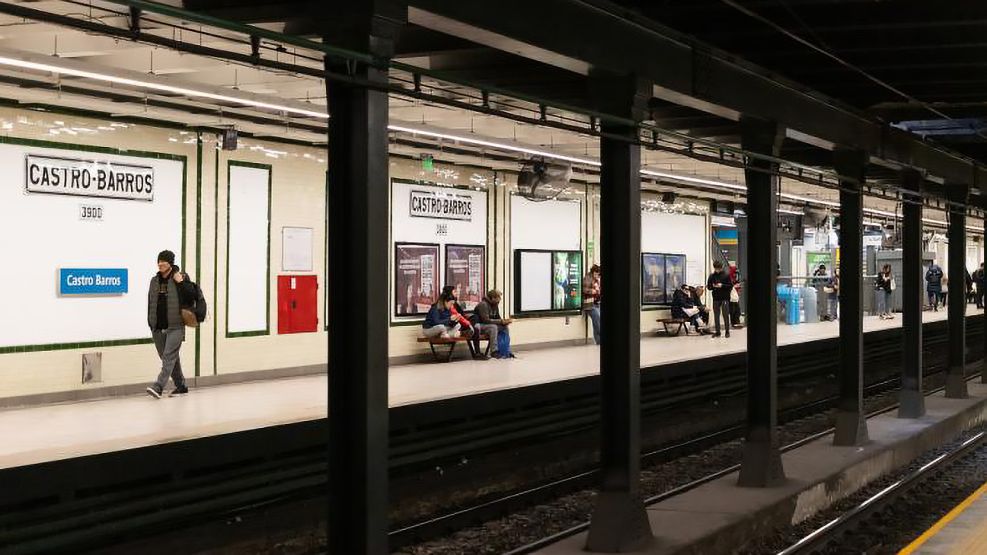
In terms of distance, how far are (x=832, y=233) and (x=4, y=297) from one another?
1016 inches

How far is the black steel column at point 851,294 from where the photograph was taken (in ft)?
38.3

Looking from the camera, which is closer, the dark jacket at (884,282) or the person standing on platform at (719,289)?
the person standing on platform at (719,289)

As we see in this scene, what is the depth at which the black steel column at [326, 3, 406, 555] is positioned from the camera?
197 inches

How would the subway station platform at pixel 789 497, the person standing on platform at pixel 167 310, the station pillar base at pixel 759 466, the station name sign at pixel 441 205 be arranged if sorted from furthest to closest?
the station name sign at pixel 441 205, the person standing on platform at pixel 167 310, the station pillar base at pixel 759 466, the subway station platform at pixel 789 497

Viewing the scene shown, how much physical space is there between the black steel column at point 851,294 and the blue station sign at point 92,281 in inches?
319

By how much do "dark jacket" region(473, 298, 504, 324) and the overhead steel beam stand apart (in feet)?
29.7

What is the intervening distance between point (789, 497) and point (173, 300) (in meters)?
7.45

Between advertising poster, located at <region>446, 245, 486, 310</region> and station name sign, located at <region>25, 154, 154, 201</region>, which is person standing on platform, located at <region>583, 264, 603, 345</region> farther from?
station name sign, located at <region>25, 154, 154, 201</region>

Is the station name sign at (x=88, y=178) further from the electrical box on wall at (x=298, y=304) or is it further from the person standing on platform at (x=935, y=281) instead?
the person standing on platform at (x=935, y=281)

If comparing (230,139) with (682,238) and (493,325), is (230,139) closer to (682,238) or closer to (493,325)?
(493,325)

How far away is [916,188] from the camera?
1395cm

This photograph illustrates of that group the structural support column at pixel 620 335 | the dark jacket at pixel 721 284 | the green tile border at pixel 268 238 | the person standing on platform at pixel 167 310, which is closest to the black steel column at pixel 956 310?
the dark jacket at pixel 721 284

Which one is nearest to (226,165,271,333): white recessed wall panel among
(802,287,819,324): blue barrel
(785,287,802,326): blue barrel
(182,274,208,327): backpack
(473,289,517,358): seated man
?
(182,274,208,327): backpack

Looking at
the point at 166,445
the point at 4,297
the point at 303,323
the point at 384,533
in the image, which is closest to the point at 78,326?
the point at 4,297
